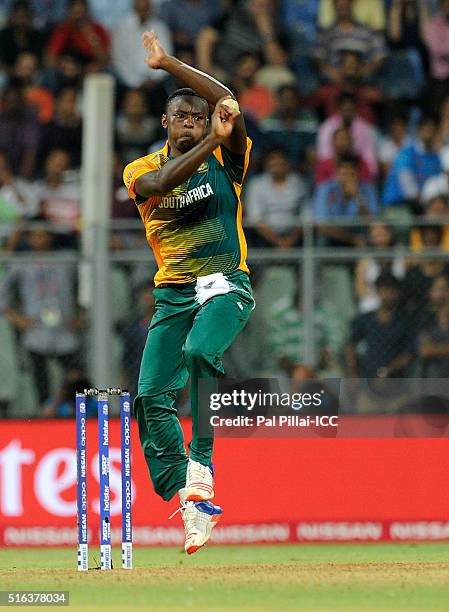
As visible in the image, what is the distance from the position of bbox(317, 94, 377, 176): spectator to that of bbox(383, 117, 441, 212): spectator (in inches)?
13.5

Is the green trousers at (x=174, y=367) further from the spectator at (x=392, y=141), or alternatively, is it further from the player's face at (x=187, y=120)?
the spectator at (x=392, y=141)

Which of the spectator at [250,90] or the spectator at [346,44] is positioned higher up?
the spectator at [346,44]

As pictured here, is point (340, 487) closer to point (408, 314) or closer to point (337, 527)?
point (337, 527)

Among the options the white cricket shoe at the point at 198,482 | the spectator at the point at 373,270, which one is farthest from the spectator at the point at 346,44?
the white cricket shoe at the point at 198,482

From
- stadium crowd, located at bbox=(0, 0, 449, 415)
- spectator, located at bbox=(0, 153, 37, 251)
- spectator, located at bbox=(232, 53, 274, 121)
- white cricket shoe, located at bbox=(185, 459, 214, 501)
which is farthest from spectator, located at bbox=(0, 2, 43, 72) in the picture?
white cricket shoe, located at bbox=(185, 459, 214, 501)

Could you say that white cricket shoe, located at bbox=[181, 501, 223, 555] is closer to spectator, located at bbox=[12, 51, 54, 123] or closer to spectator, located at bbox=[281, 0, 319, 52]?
spectator, located at bbox=[12, 51, 54, 123]

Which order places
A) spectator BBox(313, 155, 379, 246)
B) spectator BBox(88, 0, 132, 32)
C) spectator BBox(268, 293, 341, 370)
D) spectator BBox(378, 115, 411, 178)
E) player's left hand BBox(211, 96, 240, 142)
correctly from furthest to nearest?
spectator BBox(88, 0, 132, 32)
spectator BBox(378, 115, 411, 178)
spectator BBox(313, 155, 379, 246)
spectator BBox(268, 293, 341, 370)
player's left hand BBox(211, 96, 240, 142)

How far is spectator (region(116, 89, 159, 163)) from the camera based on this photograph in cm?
1608

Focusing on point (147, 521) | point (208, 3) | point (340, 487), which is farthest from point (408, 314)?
point (208, 3)

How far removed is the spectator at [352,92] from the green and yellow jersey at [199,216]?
26.9 ft

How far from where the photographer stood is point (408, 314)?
43.7 feet

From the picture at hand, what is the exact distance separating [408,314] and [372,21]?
5.39m

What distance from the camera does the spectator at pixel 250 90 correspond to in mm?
16672

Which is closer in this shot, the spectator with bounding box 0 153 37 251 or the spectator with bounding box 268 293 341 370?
the spectator with bounding box 268 293 341 370
